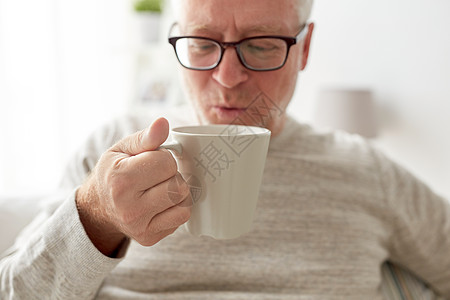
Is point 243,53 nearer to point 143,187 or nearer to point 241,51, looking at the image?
point 241,51

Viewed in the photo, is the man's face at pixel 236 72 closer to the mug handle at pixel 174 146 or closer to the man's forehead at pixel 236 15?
the man's forehead at pixel 236 15

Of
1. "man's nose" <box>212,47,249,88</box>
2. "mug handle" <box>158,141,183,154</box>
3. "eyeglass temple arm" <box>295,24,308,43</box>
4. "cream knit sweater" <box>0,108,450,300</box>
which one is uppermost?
"eyeglass temple arm" <box>295,24,308,43</box>

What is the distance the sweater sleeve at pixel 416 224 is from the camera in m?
1.07

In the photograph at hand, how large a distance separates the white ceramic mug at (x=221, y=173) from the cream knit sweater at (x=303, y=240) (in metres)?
0.36

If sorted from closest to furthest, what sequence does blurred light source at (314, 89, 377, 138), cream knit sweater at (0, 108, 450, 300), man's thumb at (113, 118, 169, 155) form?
1. man's thumb at (113, 118, 169, 155)
2. cream knit sweater at (0, 108, 450, 300)
3. blurred light source at (314, 89, 377, 138)

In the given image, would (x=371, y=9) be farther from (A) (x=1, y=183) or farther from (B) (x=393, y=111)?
(A) (x=1, y=183)

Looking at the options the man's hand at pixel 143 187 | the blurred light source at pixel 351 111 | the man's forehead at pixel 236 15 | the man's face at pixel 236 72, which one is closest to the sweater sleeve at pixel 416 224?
the man's face at pixel 236 72

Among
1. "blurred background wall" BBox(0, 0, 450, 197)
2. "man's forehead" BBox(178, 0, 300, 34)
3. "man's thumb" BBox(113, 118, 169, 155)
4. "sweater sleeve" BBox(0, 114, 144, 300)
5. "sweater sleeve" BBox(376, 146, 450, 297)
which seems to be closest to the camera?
"man's thumb" BBox(113, 118, 169, 155)

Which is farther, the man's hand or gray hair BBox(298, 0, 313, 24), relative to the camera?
gray hair BBox(298, 0, 313, 24)

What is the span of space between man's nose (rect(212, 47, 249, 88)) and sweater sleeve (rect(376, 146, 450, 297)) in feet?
1.78

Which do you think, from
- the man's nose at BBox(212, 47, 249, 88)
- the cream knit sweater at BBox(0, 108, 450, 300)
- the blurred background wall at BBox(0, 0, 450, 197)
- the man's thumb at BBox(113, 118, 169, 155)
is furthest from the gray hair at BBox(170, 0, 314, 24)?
the blurred background wall at BBox(0, 0, 450, 197)

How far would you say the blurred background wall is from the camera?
1.88m

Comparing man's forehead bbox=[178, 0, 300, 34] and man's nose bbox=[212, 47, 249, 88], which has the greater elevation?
man's forehead bbox=[178, 0, 300, 34]

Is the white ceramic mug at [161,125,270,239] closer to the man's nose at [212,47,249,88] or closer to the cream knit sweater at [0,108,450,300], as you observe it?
the man's nose at [212,47,249,88]
